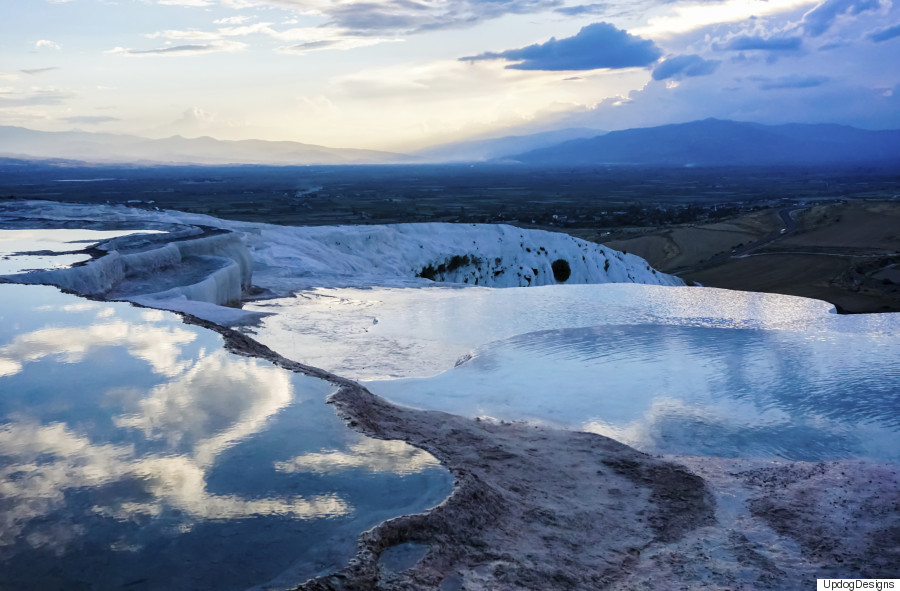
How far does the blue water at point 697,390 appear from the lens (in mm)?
8742

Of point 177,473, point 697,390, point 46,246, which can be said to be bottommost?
point 697,390

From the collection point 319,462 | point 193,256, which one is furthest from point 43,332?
point 193,256

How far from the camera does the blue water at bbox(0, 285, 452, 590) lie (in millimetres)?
4602

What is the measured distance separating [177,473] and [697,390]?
6973 millimetres

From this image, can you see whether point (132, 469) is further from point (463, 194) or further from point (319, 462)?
point (463, 194)

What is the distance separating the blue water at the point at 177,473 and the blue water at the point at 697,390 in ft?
9.11

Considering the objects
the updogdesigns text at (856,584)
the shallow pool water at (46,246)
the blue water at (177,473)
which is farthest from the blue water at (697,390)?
the shallow pool water at (46,246)

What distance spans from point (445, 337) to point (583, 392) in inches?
143

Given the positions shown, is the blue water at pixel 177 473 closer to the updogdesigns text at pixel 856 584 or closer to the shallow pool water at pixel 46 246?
the updogdesigns text at pixel 856 584

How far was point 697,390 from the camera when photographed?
1034cm

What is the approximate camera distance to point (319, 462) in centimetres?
602

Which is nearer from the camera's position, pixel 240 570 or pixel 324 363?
pixel 240 570

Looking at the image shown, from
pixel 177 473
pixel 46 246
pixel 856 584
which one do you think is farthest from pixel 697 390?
pixel 46 246

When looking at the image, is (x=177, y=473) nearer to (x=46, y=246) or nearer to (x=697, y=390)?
(x=697, y=390)
